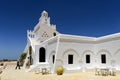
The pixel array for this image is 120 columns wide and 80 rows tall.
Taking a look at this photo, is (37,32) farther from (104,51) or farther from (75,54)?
(104,51)

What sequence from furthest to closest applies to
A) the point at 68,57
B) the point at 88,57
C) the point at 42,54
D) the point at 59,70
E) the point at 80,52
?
the point at 42,54 → the point at 88,57 → the point at 80,52 → the point at 68,57 → the point at 59,70

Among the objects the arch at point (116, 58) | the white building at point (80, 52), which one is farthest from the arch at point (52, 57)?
the arch at point (116, 58)

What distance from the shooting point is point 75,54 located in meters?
17.3

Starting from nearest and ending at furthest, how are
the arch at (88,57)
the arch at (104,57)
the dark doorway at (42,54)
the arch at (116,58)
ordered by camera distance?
the arch at (116,58), the arch at (104,57), the arch at (88,57), the dark doorway at (42,54)

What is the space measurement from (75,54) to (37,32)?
Answer: 33.7ft

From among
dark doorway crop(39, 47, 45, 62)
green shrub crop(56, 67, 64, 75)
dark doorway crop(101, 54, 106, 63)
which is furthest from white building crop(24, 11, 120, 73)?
green shrub crop(56, 67, 64, 75)

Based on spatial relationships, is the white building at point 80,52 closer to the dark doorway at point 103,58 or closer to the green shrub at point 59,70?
the dark doorway at point 103,58

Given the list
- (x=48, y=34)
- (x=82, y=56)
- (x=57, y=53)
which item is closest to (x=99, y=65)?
(x=82, y=56)

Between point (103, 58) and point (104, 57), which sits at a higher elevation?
point (104, 57)

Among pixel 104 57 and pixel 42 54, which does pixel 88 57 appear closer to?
pixel 104 57

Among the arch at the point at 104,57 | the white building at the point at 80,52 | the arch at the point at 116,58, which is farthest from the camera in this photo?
the arch at the point at 104,57

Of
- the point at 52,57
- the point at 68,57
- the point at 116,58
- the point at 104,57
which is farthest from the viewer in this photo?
the point at 52,57

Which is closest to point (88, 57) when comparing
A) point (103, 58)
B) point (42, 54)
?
point (103, 58)

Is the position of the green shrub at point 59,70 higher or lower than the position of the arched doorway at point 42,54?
lower
